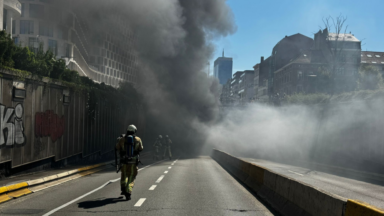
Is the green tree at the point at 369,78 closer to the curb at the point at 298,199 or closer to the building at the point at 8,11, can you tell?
the building at the point at 8,11

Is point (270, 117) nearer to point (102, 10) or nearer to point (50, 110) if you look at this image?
point (102, 10)

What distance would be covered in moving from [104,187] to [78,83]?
9063 mm

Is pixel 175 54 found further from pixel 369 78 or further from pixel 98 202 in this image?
pixel 369 78

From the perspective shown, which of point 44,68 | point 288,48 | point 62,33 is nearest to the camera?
point 44,68

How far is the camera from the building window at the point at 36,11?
55.8 m

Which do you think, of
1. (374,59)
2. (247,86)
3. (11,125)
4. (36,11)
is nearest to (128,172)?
(11,125)

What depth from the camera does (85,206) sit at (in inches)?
293

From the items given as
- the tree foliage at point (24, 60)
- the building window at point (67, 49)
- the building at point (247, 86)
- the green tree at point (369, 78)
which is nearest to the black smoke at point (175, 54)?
the building window at point (67, 49)

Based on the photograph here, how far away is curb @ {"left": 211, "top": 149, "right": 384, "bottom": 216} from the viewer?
4376 millimetres

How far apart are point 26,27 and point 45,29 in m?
2.68

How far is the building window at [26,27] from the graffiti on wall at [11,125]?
49683 millimetres

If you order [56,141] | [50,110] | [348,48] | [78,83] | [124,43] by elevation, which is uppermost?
[348,48]

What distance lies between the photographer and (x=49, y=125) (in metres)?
14.3

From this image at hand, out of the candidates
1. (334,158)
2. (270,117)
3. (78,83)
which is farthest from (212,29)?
(78,83)
